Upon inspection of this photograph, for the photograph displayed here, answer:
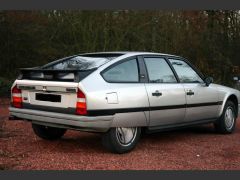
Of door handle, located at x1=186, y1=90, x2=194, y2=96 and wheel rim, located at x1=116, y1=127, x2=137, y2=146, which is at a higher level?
door handle, located at x1=186, y1=90, x2=194, y2=96

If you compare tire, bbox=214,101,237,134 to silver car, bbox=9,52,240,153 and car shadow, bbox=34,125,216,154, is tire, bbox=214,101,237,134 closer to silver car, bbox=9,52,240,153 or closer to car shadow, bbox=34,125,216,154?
car shadow, bbox=34,125,216,154

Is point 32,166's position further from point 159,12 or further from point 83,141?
point 159,12

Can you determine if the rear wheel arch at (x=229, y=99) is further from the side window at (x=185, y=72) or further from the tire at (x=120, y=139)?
the tire at (x=120, y=139)

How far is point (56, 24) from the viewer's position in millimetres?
18500

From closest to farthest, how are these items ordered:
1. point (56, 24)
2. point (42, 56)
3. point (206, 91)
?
point (206, 91), point (42, 56), point (56, 24)

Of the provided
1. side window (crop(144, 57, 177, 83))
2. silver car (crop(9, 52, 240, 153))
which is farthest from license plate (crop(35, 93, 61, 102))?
side window (crop(144, 57, 177, 83))

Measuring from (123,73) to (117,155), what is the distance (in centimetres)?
126

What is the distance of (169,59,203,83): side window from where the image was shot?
8165 mm

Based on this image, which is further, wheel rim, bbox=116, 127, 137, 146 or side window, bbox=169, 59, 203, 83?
side window, bbox=169, 59, 203, 83

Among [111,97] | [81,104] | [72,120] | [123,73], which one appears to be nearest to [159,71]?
[123,73]

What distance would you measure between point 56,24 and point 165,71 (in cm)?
1139

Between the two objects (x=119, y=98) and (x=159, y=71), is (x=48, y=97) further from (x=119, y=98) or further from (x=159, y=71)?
(x=159, y=71)

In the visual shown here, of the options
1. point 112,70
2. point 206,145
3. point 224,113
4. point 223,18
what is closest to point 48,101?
point 112,70

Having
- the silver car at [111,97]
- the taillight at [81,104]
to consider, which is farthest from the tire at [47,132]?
the taillight at [81,104]
